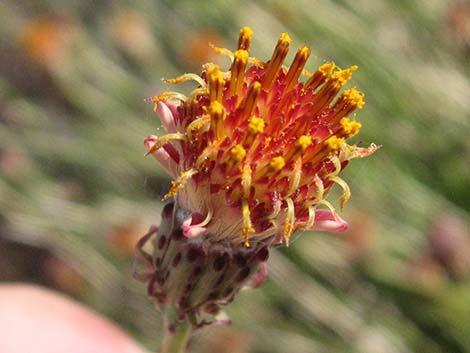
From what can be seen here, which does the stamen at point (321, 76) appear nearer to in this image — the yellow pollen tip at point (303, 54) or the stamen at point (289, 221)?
the yellow pollen tip at point (303, 54)

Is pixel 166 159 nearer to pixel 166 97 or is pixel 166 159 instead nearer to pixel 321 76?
pixel 166 97

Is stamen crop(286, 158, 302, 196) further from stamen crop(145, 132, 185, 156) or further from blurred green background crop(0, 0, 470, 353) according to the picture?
blurred green background crop(0, 0, 470, 353)

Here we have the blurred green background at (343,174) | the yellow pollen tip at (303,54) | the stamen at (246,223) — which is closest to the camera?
the stamen at (246,223)

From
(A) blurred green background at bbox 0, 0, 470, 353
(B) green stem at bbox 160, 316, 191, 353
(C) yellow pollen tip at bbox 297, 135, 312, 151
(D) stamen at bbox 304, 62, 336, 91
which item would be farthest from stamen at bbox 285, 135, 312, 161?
(A) blurred green background at bbox 0, 0, 470, 353

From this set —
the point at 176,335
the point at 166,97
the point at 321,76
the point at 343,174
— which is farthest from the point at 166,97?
the point at 343,174

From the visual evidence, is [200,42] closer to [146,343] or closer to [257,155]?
[146,343]

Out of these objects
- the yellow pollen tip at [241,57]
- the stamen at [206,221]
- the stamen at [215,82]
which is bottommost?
the stamen at [206,221]

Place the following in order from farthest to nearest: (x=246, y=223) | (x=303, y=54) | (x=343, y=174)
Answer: (x=343, y=174)
(x=303, y=54)
(x=246, y=223)

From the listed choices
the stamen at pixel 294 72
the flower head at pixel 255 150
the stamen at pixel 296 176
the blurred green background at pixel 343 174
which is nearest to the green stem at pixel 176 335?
the flower head at pixel 255 150
